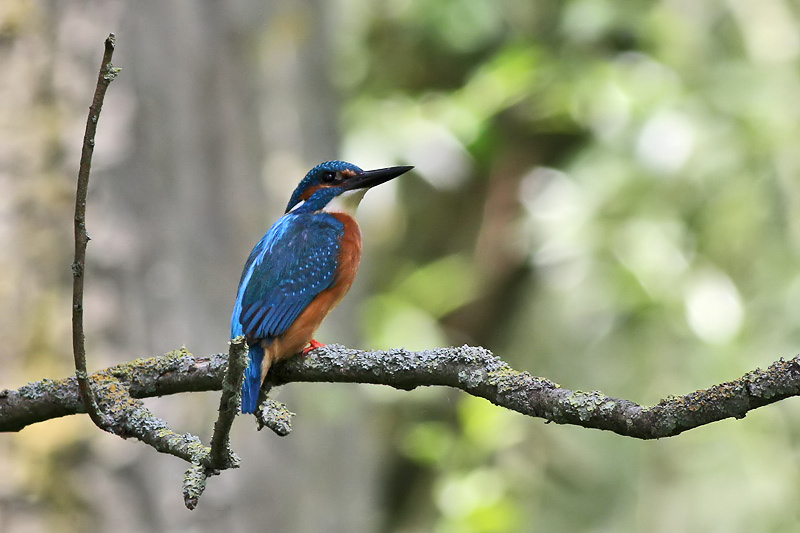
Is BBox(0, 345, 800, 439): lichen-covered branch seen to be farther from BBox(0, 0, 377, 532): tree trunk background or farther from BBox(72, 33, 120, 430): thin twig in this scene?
BBox(0, 0, 377, 532): tree trunk background

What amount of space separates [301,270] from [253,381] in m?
0.57

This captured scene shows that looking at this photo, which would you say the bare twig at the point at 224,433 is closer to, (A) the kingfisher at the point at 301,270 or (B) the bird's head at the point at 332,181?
(A) the kingfisher at the point at 301,270

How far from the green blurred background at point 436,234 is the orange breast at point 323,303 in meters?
1.02

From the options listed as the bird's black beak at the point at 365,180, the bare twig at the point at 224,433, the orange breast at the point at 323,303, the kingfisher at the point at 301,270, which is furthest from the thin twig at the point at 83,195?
the bird's black beak at the point at 365,180

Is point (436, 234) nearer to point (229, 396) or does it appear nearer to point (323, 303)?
point (323, 303)

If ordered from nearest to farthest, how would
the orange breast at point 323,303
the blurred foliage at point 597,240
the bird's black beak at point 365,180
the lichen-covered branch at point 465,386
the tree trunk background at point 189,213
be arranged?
the lichen-covered branch at point 465,386 < the orange breast at point 323,303 < the bird's black beak at point 365,180 < the tree trunk background at point 189,213 < the blurred foliage at point 597,240

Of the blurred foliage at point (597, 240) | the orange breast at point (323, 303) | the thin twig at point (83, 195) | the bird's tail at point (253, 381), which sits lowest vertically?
the thin twig at point (83, 195)

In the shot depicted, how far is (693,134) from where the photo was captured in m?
4.91

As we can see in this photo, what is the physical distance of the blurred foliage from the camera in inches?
199

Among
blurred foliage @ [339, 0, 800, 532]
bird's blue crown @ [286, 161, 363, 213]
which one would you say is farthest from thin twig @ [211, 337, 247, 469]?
blurred foliage @ [339, 0, 800, 532]

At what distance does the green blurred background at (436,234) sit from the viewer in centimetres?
350

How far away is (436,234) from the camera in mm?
6750

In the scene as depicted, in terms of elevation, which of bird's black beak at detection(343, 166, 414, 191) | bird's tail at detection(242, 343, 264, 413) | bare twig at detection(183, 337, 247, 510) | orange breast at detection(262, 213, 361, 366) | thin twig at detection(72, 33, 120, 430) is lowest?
bare twig at detection(183, 337, 247, 510)

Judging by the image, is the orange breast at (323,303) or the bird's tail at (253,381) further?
the orange breast at (323,303)
